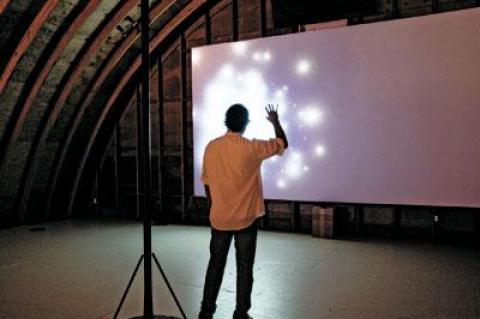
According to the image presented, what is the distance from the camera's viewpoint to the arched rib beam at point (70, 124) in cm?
734

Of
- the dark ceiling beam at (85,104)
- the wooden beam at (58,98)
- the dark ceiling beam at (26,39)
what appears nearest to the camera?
the dark ceiling beam at (26,39)

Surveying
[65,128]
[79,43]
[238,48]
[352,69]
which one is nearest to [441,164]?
[352,69]

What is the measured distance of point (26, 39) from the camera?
610 cm

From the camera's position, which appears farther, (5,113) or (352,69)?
(5,113)

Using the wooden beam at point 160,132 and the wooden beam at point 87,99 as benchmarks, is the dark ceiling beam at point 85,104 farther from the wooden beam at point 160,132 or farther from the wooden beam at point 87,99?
the wooden beam at point 160,132

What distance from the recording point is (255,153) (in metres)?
2.97

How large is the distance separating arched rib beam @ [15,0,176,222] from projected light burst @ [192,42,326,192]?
1.13 m

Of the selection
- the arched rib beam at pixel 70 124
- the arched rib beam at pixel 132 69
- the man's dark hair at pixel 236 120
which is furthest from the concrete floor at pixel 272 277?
the arched rib beam at pixel 132 69

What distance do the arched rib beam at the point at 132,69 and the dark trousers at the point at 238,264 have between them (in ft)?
17.2

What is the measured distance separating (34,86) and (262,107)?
353cm

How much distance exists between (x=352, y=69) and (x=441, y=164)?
169 centimetres

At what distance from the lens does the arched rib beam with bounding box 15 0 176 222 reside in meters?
7.34

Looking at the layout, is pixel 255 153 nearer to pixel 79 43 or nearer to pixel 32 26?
pixel 32 26

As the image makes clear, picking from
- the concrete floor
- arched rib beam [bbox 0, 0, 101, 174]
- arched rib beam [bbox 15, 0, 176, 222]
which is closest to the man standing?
the concrete floor
